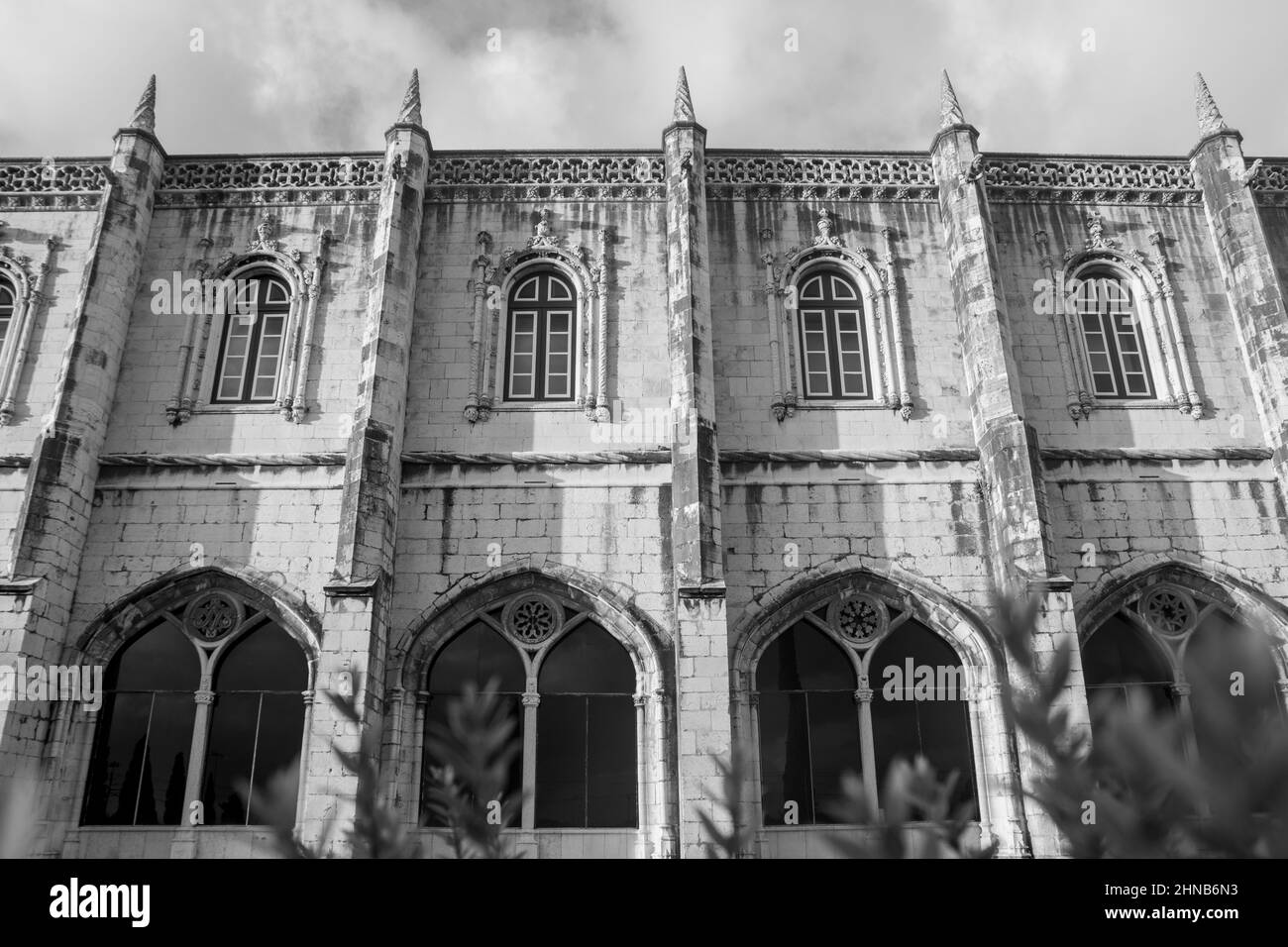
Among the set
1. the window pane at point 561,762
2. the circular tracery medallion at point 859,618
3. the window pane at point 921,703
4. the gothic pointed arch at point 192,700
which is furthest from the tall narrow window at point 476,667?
the window pane at point 921,703

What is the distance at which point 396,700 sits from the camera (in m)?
11.6

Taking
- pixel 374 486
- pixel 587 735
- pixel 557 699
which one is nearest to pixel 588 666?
pixel 557 699

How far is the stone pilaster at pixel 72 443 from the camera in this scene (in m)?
11.4

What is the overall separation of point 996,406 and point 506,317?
23.0 ft

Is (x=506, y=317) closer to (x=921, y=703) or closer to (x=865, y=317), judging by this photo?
(x=865, y=317)

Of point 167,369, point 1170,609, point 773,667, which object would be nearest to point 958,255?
point 1170,609

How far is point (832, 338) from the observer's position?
1396 centimetres

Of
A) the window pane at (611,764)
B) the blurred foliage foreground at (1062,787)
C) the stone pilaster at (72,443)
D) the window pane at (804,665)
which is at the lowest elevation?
the blurred foliage foreground at (1062,787)

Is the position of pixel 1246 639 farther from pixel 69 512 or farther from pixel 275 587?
pixel 69 512

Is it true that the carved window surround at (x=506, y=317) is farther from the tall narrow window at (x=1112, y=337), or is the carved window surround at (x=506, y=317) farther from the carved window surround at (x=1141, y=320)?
the tall narrow window at (x=1112, y=337)

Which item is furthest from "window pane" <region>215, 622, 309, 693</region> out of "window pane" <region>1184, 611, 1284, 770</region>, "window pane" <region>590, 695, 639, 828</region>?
"window pane" <region>1184, 611, 1284, 770</region>

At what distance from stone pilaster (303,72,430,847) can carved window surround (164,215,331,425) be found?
3.12 ft

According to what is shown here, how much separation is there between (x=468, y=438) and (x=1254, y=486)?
10723mm

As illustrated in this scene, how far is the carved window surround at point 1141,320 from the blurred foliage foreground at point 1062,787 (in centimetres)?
1286
